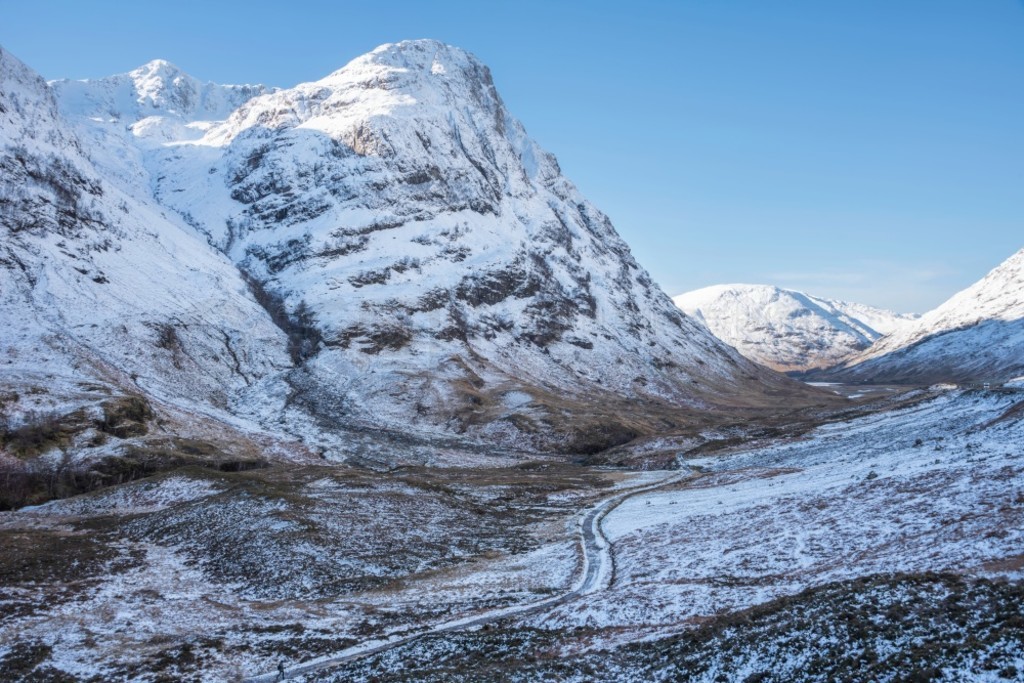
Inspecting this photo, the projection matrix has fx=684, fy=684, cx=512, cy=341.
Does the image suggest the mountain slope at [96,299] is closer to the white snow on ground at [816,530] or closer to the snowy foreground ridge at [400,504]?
the snowy foreground ridge at [400,504]

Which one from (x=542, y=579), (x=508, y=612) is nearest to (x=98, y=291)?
(x=542, y=579)

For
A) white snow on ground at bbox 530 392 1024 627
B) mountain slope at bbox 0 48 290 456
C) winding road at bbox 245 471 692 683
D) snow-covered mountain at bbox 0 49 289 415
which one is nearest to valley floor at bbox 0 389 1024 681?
white snow on ground at bbox 530 392 1024 627

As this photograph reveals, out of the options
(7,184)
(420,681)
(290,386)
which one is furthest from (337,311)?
(420,681)

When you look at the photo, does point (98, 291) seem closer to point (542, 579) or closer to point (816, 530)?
point (542, 579)

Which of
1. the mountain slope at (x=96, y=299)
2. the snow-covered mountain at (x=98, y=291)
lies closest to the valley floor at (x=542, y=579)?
the mountain slope at (x=96, y=299)

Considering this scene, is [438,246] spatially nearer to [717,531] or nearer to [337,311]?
[337,311]

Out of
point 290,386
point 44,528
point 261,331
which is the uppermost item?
point 261,331
